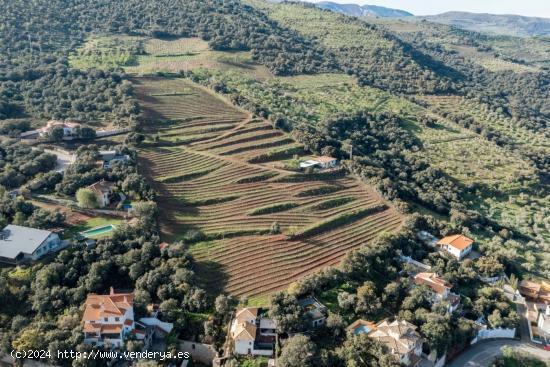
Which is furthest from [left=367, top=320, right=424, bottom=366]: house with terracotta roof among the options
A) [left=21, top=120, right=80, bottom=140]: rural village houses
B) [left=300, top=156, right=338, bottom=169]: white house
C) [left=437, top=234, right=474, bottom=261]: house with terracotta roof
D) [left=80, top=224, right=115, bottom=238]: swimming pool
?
[left=21, top=120, right=80, bottom=140]: rural village houses

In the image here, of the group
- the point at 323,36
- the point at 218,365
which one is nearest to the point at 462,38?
the point at 323,36

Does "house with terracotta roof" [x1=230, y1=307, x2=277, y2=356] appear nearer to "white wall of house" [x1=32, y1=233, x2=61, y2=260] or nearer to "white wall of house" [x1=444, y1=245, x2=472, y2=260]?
"white wall of house" [x1=32, y1=233, x2=61, y2=260]

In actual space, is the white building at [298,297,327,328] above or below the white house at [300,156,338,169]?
below

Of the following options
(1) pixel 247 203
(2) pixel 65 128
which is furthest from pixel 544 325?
(2) pixel 65 128

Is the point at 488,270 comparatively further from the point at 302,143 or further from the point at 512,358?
the point at 302,143

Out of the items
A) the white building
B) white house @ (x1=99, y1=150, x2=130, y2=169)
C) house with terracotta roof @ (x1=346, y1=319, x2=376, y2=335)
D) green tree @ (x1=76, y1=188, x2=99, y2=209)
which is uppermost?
white house @ (x1=99, y1=150, x2=130, y2=169)

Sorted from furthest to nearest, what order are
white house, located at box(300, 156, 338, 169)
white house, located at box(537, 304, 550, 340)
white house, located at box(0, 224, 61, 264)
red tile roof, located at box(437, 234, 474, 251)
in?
white house, located at box(300, 156, 338, 169) < red tile roof, located at box(437, 234, 474, 251) < white house, located at box(537, 304, 550, 340) < white house, located at box(0, 224, 61, 264)

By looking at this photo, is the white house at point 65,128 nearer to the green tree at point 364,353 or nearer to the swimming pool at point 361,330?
the swimming pool at point 361,330
